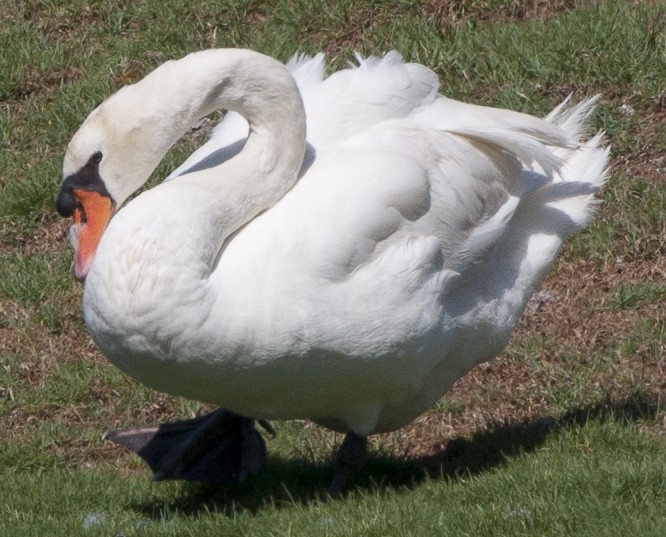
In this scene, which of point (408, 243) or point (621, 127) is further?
point (621, 127)

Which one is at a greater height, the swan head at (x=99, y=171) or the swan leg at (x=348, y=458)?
the swan head at (x=99, y=171)

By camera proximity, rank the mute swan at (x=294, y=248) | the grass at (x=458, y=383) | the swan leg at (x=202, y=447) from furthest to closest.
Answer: the swan leg at (x=202, y=447)
the grass at (x=458, y=383)
the mute swan at (x=294, y=248)

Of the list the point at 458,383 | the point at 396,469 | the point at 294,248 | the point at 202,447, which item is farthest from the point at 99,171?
the point at 458,383

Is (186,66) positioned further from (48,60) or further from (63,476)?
(48,60)

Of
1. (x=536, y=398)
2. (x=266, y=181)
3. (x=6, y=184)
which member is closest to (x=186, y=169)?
(x=266, y=181)

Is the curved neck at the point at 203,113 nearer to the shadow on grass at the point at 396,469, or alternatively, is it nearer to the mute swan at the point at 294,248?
the mute swan at the point at 294,248

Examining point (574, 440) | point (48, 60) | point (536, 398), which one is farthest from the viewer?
point (48, 60)

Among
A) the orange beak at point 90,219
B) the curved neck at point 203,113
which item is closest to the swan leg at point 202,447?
the orange beak at point 90,219

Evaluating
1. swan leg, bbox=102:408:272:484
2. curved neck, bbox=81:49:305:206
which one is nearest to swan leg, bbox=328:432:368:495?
swan leg, bbox=102:408:272:484

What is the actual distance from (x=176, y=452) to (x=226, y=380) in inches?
39.0

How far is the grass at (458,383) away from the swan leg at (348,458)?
8cm

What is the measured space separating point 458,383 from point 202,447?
53.4 inches

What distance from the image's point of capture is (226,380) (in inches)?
188

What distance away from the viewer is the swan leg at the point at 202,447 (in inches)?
222
